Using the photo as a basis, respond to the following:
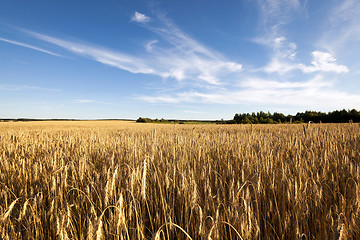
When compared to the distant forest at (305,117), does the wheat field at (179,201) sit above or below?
below

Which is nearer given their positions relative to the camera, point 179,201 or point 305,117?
point 179,201

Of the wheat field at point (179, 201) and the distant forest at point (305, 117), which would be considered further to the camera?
the distant forest at point (305, 117)

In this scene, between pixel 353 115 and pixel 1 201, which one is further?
pixel 353 115

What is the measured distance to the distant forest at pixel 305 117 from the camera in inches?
1234

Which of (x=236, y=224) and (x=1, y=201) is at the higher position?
(x=236, y=224)

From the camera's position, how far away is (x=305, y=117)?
36781 mm

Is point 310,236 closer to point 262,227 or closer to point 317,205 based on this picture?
point 317,205

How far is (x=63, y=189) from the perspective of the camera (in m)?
2.07

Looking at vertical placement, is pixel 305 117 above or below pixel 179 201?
above

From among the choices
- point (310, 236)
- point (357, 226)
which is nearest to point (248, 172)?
point (310, 236)

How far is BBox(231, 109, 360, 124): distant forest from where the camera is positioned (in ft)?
103

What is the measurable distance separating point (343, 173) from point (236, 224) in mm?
1921

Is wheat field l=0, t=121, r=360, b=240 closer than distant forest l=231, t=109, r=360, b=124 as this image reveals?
Yes

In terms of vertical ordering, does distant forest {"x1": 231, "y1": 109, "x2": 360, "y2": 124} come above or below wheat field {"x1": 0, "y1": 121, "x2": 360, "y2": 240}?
above
